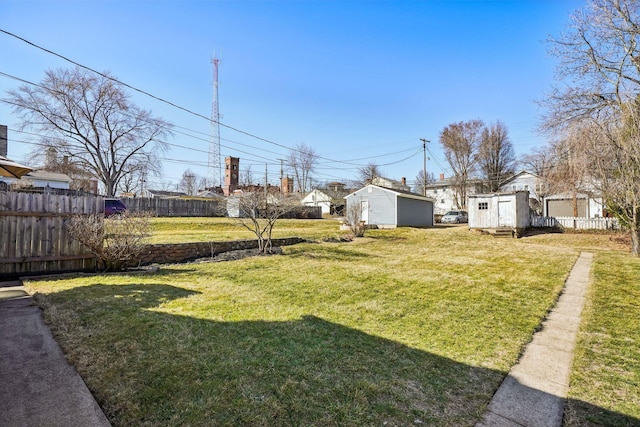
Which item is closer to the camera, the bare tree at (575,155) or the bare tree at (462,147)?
the bare tree at (575,155)

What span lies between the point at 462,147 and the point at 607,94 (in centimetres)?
2540

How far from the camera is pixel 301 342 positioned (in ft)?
11.4

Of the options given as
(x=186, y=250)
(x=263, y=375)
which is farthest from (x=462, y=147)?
(x=263, y=375)

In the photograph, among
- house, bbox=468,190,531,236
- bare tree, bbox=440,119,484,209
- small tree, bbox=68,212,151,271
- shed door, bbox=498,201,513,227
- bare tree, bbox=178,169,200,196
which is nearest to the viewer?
small tree, bbox=68,212,151,271

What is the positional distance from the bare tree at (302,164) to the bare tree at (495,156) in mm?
24795

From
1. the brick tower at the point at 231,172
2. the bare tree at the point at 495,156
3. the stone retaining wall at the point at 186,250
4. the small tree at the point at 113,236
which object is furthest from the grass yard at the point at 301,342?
the brick tower at the point at 231,172

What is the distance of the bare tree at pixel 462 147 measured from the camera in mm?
37844

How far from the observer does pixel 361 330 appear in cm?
395

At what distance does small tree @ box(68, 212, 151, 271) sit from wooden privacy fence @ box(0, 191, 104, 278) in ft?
0.81

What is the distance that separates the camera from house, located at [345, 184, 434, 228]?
2297 centimetres

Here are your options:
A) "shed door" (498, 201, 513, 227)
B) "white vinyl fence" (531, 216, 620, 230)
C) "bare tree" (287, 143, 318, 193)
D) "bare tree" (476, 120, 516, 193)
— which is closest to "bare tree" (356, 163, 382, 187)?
"bare tree" (287, 143, 318, 193)

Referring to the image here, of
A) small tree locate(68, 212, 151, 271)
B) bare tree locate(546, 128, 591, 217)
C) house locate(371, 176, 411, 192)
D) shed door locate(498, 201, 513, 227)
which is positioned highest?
house locate(371, 176, 411, 192)

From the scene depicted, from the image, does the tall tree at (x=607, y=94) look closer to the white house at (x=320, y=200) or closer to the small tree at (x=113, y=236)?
the small tree at (x=113, y=236)

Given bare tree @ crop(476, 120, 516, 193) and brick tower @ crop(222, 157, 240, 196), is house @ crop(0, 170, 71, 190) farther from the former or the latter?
bare tree @ crop(476, 120, 516, 193)
